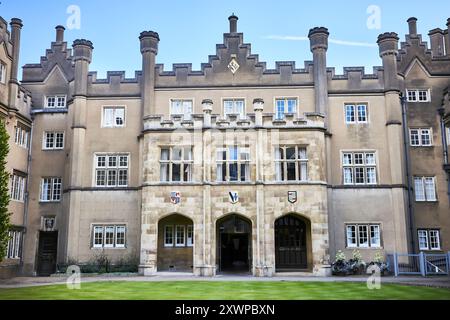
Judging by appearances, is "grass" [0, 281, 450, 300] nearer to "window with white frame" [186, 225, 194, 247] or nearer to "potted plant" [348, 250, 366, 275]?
"potted plant" [348, 250, 366, 275]

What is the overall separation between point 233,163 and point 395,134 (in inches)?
379

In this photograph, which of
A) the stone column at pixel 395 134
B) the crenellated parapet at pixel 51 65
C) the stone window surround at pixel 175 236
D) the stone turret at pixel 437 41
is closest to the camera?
the stone column at pixel 395 134

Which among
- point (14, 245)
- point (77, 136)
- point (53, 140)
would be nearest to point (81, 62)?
point (77, 136)

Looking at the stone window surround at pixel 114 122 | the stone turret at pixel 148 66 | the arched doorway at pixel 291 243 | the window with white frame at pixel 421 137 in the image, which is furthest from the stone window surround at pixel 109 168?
the window with white frame at pixel 421 137

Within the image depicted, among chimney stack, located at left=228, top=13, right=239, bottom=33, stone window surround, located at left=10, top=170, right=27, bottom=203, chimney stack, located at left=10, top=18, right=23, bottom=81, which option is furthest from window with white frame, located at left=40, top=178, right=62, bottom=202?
chimney stack, located at left=228, top=13, right=239, bottom=33

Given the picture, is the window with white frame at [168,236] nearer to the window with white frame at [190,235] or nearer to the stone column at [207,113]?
the window with white frame at [190,235]

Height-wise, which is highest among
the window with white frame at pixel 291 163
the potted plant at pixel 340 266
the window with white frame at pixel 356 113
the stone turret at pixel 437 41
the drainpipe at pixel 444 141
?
the stone turret at pixel 437 41

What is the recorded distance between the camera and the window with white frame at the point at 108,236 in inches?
993

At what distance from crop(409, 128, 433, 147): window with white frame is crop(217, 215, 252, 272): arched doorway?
11.2 metres

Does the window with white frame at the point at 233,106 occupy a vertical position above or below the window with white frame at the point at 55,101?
below

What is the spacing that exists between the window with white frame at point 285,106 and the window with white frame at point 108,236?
11284 mm

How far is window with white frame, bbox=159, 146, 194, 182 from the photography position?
77.9ft

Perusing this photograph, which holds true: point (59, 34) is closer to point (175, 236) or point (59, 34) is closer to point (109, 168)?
point (109, 168)
